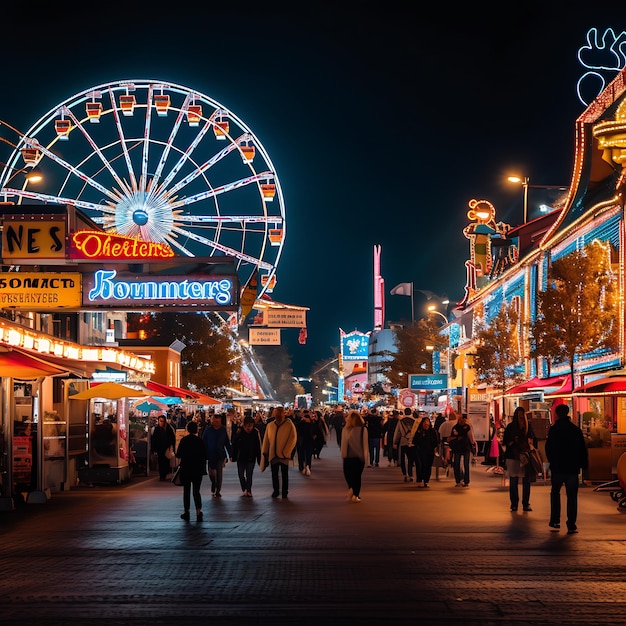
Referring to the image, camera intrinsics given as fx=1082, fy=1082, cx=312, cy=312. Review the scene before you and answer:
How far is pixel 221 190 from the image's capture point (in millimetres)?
41938

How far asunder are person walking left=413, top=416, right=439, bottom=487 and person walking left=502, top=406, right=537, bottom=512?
591 centimetres

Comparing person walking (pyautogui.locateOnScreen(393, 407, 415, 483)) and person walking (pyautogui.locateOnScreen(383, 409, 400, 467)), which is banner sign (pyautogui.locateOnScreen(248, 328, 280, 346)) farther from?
person walking (pyautogui.locateOnScreen(393, 407, 415, 483))

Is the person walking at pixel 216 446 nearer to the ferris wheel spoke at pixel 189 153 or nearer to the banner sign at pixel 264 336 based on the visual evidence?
the ferris wheel spoke at pixel 189 153

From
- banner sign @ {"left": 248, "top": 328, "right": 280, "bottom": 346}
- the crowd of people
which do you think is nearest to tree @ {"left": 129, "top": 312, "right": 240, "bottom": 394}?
banner sign @ {"left": 248, "top": 328, "right": 280, "bottom": 346}

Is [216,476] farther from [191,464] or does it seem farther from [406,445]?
[406,445]

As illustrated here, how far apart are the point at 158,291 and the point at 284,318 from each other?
43.4 m

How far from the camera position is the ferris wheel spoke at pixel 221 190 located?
40.1 metres

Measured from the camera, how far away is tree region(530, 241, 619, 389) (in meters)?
31.4

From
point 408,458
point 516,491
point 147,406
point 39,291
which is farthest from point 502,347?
point 516,491

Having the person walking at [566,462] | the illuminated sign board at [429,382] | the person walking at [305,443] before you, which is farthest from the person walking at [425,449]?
the illuminated sign board at [429,382]

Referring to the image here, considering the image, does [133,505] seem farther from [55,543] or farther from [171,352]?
[171,352]

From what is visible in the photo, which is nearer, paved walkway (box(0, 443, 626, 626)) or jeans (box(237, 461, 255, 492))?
paved walkway (box(0, 443, 626, 626))

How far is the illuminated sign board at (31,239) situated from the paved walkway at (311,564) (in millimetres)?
4840

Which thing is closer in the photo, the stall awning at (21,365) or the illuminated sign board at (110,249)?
the stall awning at (21,365)
